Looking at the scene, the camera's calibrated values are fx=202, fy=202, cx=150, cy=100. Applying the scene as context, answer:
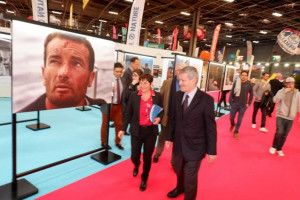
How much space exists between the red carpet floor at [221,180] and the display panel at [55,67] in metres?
1.19

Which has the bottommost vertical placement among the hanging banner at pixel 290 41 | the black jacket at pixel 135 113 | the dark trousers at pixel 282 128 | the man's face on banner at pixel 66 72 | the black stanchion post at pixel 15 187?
the black stanchion post at pixel 15 187

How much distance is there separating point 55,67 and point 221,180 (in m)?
3.04

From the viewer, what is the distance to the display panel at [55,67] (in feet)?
7.22

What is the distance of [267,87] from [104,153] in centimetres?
559

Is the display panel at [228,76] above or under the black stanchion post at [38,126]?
above

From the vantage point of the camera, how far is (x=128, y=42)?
691cm

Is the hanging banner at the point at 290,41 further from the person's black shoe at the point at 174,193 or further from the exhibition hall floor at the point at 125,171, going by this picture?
the person's black shoe at the point at 174,193

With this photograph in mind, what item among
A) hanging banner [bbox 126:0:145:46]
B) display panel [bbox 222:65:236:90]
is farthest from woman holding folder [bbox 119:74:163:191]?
display panel [bbox 222:65:236:90]

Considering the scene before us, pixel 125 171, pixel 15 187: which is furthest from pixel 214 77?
pixel 15 187

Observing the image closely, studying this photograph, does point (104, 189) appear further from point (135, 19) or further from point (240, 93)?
point (135, 19)

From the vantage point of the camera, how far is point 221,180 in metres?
3.33

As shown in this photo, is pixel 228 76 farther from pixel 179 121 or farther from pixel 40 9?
pixel 40 9

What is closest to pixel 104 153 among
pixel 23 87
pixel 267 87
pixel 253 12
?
pixel 23 87

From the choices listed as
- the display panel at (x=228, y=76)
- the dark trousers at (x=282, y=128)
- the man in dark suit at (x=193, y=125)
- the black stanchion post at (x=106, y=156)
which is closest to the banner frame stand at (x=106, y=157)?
the black stanchion post at (x=106, y=156)
